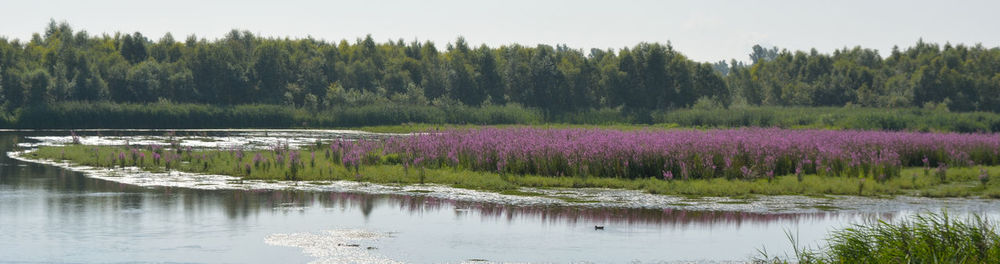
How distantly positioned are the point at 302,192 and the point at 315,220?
19.8ft

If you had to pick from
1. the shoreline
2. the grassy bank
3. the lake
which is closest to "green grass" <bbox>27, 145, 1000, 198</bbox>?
the shoreline

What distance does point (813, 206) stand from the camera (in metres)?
23.9

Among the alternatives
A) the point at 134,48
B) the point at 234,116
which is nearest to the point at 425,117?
the point at 234,116

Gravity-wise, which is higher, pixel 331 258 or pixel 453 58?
pixel 453 58

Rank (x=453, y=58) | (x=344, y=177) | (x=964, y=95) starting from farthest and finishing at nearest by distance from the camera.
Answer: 1. (x=453, y=58)
2. (x=964, y=95)
3. (x=344, y=177)

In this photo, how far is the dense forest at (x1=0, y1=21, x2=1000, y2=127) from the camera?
315 feet

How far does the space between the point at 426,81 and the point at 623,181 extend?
89.8 metres

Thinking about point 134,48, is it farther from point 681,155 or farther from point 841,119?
point 681,155

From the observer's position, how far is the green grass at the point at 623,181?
26.5m

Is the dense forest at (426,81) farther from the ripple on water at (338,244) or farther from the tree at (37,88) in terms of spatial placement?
the ripple on water at (338,244)

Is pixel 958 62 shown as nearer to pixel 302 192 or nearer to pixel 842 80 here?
pixel 842 80

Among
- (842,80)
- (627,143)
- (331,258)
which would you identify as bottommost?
(331,258)

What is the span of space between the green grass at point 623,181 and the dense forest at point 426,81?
60298 mm

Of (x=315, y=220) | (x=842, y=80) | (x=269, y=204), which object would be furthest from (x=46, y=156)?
(x=842, y=80)
